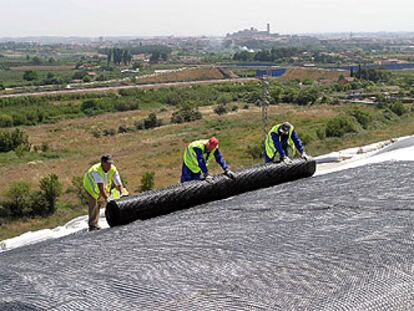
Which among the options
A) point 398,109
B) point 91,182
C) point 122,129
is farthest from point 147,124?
point 91,182

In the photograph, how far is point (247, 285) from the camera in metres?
4.19

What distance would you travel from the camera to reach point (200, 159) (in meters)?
8.07

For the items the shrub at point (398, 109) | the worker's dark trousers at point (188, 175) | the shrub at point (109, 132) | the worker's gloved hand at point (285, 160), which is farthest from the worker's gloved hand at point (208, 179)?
the shrub at point (109, 132)

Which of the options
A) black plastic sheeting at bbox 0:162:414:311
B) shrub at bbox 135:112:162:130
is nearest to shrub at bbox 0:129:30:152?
shrub at bbox 135:112:162:130

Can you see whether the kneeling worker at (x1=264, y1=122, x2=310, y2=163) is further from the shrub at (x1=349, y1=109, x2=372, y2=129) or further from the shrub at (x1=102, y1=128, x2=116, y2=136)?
the shrub at (x1=102, y1=128, x2=116, y2=136)

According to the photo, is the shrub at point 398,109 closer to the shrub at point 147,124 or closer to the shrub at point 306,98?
the shrub at point 306,98

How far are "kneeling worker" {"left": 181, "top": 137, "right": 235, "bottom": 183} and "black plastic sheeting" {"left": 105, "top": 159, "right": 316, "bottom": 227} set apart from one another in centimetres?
19

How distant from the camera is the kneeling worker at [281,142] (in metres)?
9.38

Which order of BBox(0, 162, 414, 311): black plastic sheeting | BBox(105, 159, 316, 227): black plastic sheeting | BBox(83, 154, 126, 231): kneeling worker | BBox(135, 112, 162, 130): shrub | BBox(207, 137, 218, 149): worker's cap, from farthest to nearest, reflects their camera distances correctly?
BBox(135, 112, 162, 130): shrub
BBox(207, 137, 218, 149): worker's cap
BBox(83, 154, 126, 231): kneeling worker
BBox(105, 159, 316, 227): black plastic sheeting
BBox(0, 162, 414, 311): black plastic sheeting

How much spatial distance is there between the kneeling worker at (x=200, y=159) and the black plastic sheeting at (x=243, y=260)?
0.71 meters

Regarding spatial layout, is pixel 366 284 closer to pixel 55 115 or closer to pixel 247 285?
pixel 247 285

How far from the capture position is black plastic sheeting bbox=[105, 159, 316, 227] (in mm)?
7145

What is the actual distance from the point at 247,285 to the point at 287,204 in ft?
10.2

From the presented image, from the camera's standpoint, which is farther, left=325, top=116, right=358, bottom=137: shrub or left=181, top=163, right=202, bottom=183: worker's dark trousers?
left=325, top=116, right=358, bottom=137: shrub
